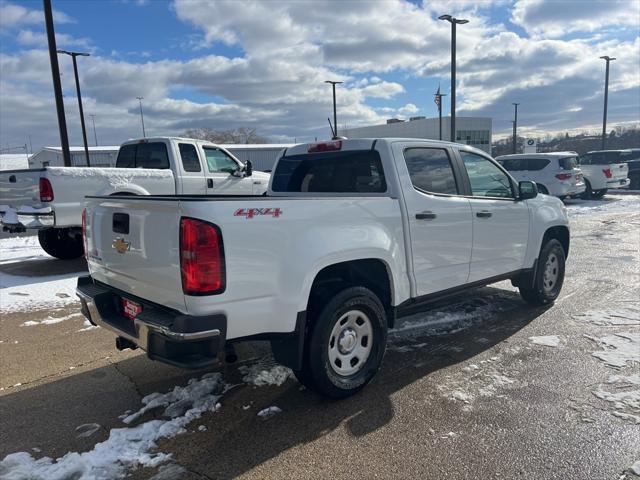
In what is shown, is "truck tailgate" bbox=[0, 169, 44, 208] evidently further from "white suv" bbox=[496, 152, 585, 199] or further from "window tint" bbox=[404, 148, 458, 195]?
"white suv" bbox=[496, 152, 585, 199]

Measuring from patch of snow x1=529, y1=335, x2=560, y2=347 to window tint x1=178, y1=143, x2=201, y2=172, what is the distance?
22.3 feet

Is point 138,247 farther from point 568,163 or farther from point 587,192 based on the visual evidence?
point 587,192

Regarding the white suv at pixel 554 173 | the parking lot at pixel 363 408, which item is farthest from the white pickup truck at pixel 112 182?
the white suv at pixel 554 173

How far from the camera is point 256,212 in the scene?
299 centimetres

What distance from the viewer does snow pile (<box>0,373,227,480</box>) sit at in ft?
9.16

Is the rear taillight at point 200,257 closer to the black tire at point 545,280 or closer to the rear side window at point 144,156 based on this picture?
the black tire at point 545,280

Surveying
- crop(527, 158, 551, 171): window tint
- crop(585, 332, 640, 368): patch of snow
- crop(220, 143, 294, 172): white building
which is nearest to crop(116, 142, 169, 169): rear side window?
crop(585, 332, 640, 368): patch of snow

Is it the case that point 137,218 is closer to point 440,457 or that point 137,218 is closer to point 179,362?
point 179,362

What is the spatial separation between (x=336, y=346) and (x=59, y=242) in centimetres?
693

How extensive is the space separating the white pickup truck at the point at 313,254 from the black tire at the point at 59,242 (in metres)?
5.22

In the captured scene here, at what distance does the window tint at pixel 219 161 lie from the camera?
9758 mm

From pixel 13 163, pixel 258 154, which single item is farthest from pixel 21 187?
pixel 13 163

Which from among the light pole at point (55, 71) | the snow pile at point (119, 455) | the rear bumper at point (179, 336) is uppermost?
the light pole at point (55, 71)

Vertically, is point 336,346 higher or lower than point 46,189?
lower
